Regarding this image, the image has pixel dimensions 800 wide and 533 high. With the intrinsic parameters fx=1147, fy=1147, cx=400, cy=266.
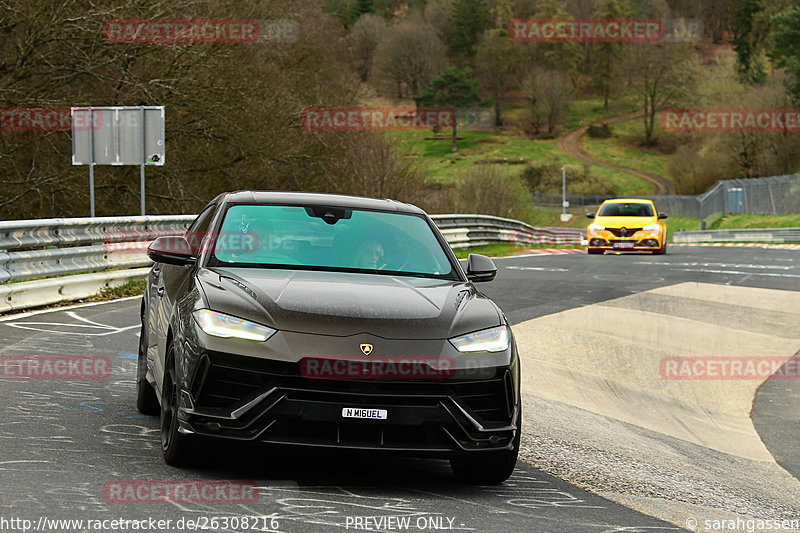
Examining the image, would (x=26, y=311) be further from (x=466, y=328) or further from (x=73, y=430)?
(x=466, y=328)

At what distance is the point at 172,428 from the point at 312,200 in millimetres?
1972

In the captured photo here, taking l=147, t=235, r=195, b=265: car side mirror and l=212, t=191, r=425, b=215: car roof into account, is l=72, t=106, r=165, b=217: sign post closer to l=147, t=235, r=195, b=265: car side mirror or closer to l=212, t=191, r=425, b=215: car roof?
l=212, t=191, r=425, b=215: car roof

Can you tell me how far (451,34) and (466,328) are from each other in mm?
182168

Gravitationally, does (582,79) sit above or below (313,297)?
above

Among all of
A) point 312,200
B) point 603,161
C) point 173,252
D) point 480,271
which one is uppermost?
point 603,161


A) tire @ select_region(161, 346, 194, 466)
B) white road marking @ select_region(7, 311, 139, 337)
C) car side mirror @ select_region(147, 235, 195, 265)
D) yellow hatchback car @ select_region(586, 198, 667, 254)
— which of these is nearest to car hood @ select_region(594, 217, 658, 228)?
yellow hatchback car @ select_region(586, 198, 667, 254)

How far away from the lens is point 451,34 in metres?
184

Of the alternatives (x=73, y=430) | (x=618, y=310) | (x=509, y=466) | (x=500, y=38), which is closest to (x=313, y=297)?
(x=509, y=466)

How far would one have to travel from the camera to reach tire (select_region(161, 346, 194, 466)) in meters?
5.64

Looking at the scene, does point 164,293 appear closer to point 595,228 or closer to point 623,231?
point 623,231

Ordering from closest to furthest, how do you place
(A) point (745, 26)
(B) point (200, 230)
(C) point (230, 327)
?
(C) point (230, 327)
(B) point (200, 230)
(A) point (745, 26)

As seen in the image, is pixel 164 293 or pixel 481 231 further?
pixel 481 231

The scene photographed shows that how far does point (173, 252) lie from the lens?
21.7 feet

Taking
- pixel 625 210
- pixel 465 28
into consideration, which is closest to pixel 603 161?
pixel 465 28
